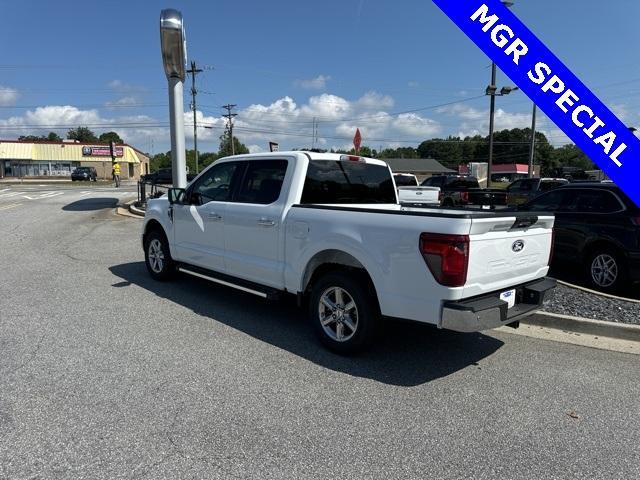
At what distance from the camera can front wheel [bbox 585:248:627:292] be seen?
22.5 ft

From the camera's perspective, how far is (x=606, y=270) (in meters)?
7.08

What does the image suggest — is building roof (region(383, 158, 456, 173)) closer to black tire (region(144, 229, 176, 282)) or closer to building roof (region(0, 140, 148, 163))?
building roof (region(0, 140, 148, 163))

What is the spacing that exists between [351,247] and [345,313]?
65cm

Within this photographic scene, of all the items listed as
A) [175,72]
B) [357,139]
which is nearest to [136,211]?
[175,72]

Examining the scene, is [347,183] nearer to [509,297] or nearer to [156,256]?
[509,297]

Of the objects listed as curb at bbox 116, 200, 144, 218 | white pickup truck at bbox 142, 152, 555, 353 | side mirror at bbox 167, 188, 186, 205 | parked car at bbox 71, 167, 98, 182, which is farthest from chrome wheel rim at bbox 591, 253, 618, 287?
parked car at bbox 71, 167, 98, 182

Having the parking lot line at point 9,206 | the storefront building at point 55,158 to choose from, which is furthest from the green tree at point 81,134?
the parking lot line at point 9,206

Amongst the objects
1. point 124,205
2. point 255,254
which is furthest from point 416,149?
point 255,254

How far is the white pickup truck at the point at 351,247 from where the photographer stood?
3.74m

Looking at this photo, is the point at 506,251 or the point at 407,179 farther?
the point at 407,179

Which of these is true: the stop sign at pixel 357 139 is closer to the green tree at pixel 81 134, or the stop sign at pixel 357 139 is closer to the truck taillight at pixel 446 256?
the truck taillight at pixel 446 256

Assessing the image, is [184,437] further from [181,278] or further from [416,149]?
[416,149]

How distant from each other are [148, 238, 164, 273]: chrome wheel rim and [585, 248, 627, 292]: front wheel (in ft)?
21.2

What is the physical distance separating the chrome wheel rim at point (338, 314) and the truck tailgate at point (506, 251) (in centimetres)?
111
